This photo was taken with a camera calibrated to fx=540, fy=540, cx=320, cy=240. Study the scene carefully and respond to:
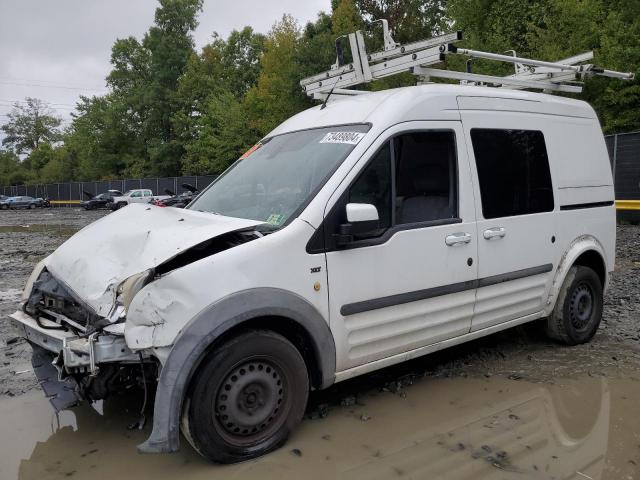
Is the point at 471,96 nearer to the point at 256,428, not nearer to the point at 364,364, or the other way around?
the point at 364,364

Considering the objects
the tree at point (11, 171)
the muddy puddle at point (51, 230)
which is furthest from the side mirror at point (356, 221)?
the tree at point (11, 171)

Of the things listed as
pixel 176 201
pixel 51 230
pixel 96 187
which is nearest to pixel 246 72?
pixel 96 187

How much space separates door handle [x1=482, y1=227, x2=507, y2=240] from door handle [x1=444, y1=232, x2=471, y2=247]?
0.63ft

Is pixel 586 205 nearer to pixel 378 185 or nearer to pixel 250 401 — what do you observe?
pixel 378 185

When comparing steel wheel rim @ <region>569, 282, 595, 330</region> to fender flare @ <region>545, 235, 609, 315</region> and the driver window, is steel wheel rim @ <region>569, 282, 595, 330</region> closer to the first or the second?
fender flare @ <region>545, 235, 609, 315</region>

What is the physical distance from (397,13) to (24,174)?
63890 mm

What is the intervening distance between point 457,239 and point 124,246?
2.30 m

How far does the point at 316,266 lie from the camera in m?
3.29

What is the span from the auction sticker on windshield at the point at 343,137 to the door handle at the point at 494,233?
4.18ft

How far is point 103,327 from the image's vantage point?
300 cm

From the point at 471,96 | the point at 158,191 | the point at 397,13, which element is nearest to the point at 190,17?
the point at 158,191

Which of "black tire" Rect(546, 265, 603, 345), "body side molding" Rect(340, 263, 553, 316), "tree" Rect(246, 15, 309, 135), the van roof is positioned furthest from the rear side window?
"tree" Rect(246, 15, 309, 135)

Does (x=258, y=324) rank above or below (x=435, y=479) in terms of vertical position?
above

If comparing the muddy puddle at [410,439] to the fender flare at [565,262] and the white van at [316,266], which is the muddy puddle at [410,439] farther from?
the fender flare at [565,262]
